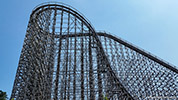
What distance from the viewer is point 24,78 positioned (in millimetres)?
9523

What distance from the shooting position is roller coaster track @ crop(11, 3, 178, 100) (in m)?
9.88

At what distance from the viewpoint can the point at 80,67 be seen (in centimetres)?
1239

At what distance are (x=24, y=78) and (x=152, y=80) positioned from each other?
975 centimetres

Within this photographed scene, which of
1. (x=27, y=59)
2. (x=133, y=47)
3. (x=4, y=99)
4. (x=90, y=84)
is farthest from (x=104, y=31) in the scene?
(x=4, y=99)

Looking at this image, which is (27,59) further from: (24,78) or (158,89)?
(158,89)

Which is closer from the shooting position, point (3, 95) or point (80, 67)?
point (80, 67)

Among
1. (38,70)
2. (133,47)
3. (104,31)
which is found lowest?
(38,70)

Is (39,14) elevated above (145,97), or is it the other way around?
(39,14)

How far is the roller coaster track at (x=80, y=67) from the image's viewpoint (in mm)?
9883

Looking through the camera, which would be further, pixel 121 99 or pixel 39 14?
pixel 39 14

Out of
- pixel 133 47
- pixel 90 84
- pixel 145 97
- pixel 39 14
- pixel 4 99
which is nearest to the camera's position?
pixel 90 84

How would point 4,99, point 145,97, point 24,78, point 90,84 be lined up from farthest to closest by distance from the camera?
point 4,99, point 145,97, point 90,84, point 24,78

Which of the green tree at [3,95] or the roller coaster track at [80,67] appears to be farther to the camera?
the green tree at [3,95]

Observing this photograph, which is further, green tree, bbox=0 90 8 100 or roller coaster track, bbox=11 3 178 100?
green tree, bbox=0 90 8 100
